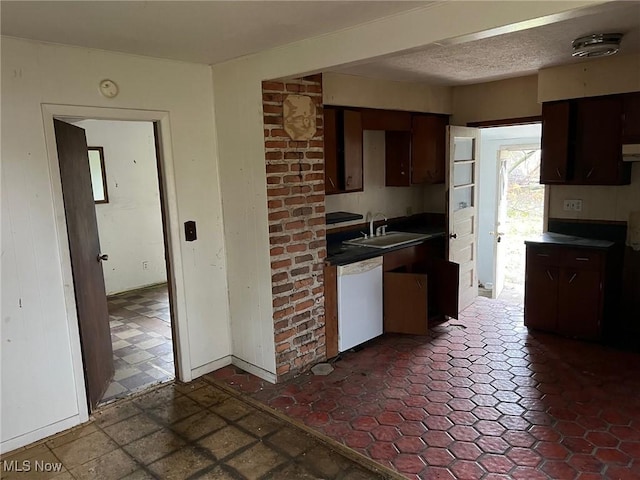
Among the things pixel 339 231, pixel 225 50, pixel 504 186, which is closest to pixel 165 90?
pixel 225 50

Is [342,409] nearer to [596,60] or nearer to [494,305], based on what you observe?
[494,305]

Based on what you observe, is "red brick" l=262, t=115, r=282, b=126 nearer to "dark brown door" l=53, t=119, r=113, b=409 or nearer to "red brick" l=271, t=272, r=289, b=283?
"red brick" l=271, t=272, r=289, b=283

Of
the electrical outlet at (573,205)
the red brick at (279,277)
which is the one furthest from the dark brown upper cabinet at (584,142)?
the red brick at (279,277)

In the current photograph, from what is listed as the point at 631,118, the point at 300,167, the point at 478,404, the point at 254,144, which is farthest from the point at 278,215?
the point at 631,118

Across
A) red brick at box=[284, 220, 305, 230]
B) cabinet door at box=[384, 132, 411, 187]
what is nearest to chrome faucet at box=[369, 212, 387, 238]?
cabinet door at box=[384, 132, 411, 187]

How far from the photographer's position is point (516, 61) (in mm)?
3705

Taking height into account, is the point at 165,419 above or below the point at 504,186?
below

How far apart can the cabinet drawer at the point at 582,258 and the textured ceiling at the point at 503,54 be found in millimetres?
1590

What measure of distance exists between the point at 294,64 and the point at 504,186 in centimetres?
457

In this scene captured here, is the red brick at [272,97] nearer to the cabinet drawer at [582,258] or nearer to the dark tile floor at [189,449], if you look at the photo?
the dark tile floor at [189,449]

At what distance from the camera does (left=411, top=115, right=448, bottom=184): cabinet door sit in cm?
466

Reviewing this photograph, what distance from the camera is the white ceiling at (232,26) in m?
2.08

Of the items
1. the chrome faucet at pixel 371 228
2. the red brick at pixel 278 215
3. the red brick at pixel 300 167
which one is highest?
the red brick at pixel 300 167

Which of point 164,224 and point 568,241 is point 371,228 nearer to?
point 568,241
